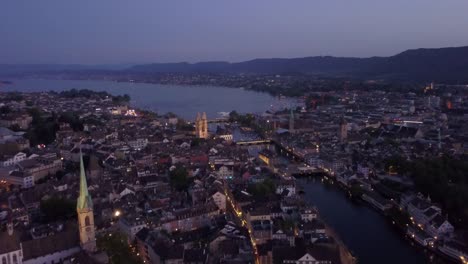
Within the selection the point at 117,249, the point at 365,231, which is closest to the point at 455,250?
the point at 365,231

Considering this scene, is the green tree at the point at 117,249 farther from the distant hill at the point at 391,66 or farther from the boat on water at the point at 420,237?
the distant hill at the point at 391,66

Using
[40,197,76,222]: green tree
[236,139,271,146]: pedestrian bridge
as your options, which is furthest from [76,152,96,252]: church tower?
[236,139,271,146]: pedestrian bridge

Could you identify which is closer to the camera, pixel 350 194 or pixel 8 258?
pixel 8 258

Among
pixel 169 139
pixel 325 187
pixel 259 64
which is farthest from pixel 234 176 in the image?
pixel 259 64

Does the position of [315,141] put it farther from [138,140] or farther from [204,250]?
[204,250]

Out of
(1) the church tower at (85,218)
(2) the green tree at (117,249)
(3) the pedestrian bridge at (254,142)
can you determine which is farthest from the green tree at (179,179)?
(3) the pedestrian bridge at (254,142)

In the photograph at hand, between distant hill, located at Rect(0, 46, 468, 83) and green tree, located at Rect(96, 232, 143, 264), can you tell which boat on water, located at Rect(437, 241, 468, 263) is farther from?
distant hill, located at Rect(0, 46, 468, 83)

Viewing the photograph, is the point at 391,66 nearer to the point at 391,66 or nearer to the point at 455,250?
the point at 391,66
